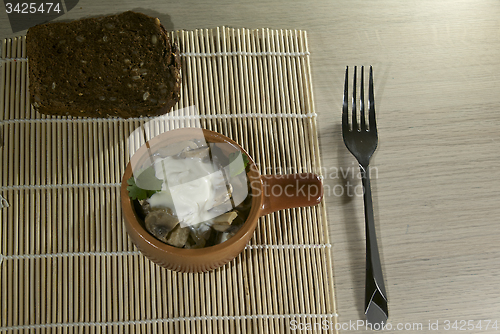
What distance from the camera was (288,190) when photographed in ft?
2.24

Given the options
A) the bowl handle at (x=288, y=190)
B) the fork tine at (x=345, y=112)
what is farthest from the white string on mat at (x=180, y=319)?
the fork tine at (x=345, y=112)

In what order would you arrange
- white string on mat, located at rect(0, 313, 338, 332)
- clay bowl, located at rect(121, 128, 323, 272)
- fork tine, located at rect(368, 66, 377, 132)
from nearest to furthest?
clay bowl, located at rect(121, 128, 323, 272) < white string on mat, located at rect(0, 313, 338, 332) < fork tine, located at rect(368, 66, 377, 132)

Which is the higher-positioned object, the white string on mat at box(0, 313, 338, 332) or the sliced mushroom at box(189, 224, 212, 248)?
the sliced mushroom at box(189, 224, 212, 248)

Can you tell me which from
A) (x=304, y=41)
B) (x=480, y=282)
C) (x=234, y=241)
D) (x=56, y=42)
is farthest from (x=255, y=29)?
(x=480, y=282)

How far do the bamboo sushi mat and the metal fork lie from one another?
0.07 meters

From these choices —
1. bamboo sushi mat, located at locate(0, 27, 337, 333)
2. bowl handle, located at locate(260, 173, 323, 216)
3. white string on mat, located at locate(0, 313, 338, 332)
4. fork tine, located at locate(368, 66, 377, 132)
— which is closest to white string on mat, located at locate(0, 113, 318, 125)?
bamboo sushi mat, located at locate(0, 27, 337, 333)

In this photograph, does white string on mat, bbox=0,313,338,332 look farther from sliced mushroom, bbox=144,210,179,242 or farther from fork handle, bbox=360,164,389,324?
sliced mushroom, bbox=144,210,179,242

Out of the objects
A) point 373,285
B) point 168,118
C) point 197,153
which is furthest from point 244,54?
point 373,285

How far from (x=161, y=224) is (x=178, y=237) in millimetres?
35

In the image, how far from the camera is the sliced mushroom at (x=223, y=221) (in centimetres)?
→ 64

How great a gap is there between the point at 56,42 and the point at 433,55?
866 millimetres

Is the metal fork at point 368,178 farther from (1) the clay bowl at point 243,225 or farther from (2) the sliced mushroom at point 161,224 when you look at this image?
(2) the sliced mushroom at point 161,224

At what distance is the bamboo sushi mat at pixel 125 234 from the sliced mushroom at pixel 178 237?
0.16 meters

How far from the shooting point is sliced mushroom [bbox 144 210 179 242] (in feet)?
2.06
